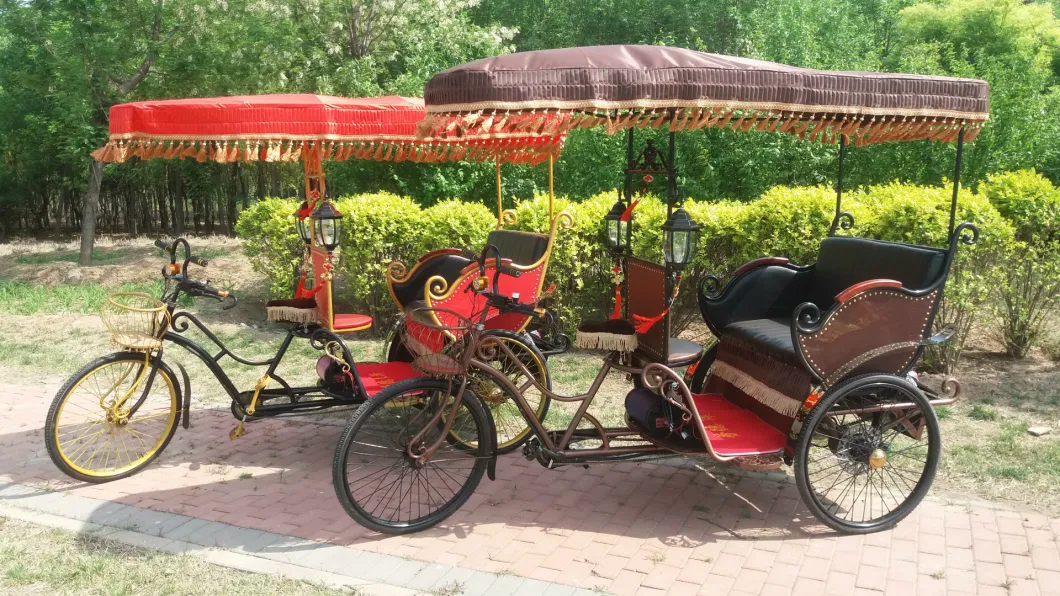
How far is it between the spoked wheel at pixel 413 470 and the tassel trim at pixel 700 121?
131 centimetres

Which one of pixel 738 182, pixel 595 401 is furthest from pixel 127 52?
pixel 595 401

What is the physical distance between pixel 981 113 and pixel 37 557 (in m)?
5.11

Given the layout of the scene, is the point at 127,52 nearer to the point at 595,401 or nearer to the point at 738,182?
the point at 738,182

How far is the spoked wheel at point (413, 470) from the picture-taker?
3.79 m

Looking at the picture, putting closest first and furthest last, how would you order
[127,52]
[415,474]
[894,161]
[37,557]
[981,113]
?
[37,557] < [981,113] < [415,474] < [894,161] < [127,52]

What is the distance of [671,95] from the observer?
3.57 m

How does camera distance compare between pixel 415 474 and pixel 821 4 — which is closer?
pixel 415 474

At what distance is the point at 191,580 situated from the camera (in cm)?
354

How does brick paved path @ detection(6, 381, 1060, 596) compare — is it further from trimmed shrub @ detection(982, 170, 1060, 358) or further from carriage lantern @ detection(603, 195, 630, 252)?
trimmed shrub @ detection(982, 170, 1060, 358)

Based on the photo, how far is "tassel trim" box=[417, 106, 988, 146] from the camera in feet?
11.3

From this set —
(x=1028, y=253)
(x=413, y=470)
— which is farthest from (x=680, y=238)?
(x=1028, y=253)

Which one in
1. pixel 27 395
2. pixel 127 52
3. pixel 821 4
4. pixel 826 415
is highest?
pixel 821 4

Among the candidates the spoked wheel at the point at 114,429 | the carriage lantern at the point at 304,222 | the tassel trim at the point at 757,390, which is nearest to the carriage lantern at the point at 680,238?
the tassel trim at the point at 757,390

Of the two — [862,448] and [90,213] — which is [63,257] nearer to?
[90,213]
